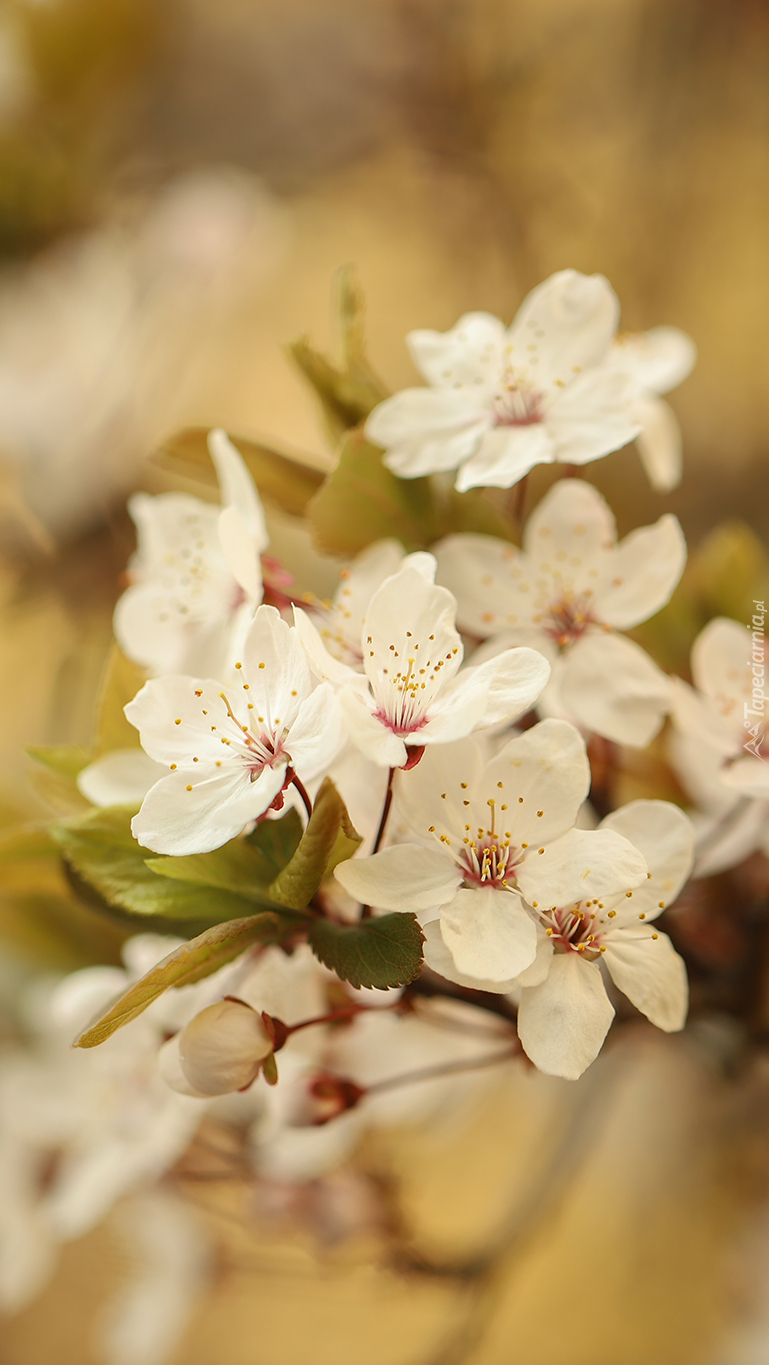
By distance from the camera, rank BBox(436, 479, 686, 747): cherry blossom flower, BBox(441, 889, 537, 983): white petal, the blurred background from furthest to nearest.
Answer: the blurred background → BBox(436, 479, 686, 747): cherry blossom flower → BBox(441, 889, 537, 983): white petal

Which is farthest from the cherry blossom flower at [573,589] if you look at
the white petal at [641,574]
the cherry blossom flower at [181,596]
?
the cherry blossom flower at [181,596]

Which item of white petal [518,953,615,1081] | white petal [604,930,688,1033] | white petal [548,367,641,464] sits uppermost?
white petal [548,367,641,464]

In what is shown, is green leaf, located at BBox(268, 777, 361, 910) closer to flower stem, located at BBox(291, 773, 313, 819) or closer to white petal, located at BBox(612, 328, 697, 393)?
flower stem, located at BBox(291, 773, 313, 819)

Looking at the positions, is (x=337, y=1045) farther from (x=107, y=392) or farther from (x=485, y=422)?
(x=107, y=392)

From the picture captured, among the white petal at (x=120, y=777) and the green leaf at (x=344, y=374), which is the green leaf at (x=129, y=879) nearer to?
the white petal at (x=120, y=777)

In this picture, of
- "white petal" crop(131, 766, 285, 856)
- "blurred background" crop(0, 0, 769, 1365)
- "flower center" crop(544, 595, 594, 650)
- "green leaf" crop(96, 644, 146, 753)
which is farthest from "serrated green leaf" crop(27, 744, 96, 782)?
"blurred background" crop(0, 0, 769, 1365)
